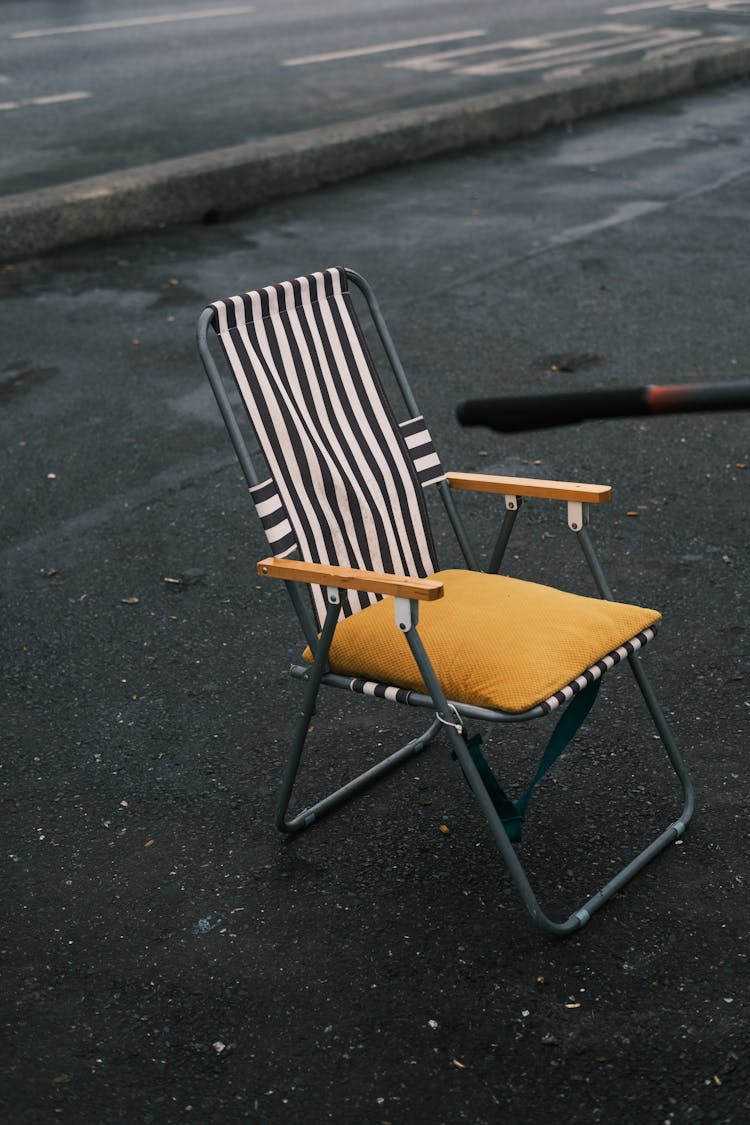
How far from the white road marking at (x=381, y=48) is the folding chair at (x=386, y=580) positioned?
12.4 meters

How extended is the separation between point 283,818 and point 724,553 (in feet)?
7.12

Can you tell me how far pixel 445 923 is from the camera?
3.27 metres

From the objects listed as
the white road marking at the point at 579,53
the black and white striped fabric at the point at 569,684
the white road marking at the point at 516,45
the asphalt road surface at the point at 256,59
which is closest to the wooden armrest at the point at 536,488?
the black and white striped fabric at the point at 569,684

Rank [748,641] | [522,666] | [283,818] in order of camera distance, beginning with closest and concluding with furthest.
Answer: [522,666] → [283,818] → [748,641]

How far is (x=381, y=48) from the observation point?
16.2m

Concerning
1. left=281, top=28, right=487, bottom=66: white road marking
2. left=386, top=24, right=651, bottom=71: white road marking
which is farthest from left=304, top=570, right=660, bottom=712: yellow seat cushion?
left=281, top=28, right=487, bottom=66: white road marking

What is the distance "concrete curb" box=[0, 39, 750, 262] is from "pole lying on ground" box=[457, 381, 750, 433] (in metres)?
7.73

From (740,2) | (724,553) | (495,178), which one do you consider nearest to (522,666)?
(724,553)

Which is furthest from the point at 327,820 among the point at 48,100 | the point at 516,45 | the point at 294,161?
the point at 516,45

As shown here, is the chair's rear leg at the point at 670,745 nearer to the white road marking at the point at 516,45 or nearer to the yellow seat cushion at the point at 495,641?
the yellow seat cushion at the point at 495,641

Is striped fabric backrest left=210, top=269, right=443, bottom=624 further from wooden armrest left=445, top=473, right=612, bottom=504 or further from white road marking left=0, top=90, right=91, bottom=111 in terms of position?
white road marking left=0, top=90, right=91, bottom=111

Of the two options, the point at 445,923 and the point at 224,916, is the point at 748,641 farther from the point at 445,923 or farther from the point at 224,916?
the point at 224,916

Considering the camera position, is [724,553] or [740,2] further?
[740,2]

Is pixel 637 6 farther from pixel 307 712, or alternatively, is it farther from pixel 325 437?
pixel 307 712
